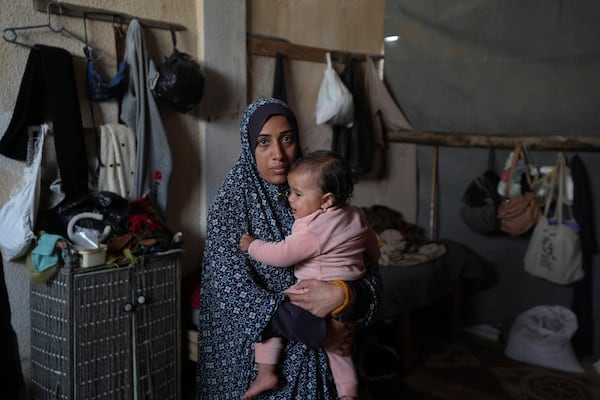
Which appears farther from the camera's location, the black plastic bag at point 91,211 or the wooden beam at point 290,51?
the wooden beam at point 290,51

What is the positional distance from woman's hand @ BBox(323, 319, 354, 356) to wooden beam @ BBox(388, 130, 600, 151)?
9.47 feet

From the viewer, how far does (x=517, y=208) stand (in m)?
3.77

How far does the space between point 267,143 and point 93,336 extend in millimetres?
1407

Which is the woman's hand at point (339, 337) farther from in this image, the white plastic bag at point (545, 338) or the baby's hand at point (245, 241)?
the white plastic bag at point (545, 338)

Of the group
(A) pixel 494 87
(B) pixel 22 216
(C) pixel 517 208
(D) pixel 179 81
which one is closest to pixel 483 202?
(C) pixel 517 208

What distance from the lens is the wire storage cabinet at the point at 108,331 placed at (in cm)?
236

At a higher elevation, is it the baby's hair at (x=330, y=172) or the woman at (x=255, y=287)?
the baby's hair at (x=330, y=172)

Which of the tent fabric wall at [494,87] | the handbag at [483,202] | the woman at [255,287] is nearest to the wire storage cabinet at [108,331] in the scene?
the woman at [255,287]

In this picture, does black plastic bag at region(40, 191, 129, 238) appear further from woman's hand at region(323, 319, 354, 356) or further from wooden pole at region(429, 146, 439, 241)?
wooden pole at region(429, 146, 439, 241)

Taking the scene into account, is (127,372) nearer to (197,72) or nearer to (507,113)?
(197,72)

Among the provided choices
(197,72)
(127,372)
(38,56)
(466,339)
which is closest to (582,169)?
(466,339)

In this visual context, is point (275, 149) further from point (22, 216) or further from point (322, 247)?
point (22, 216)

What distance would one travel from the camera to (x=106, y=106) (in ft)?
9.23

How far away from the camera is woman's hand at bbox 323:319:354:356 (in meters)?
1.50
